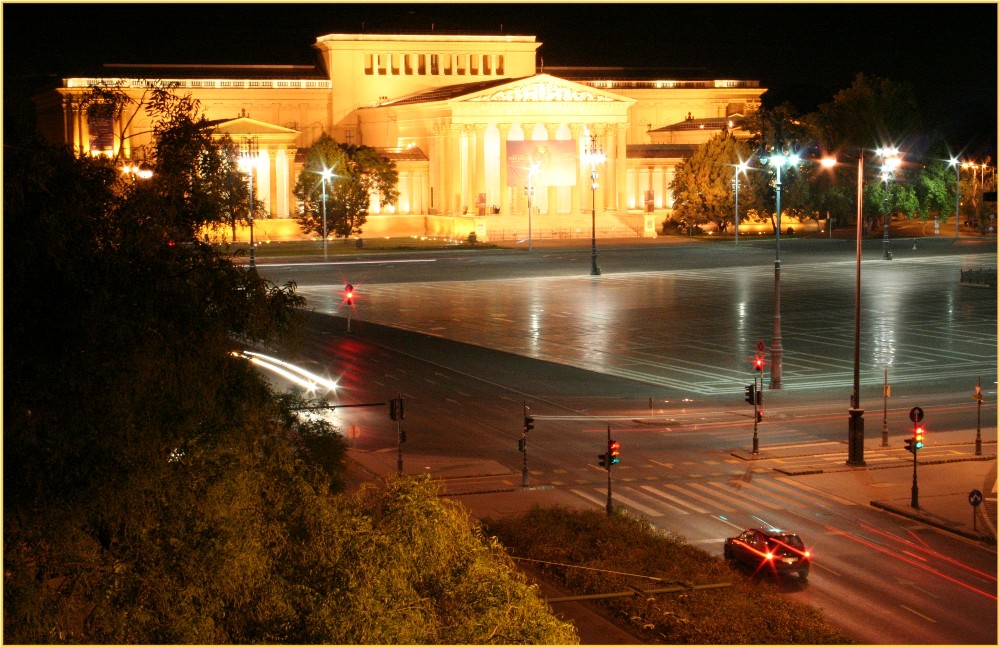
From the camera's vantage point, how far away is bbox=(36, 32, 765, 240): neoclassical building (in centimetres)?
13512

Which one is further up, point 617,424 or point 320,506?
point 320,506

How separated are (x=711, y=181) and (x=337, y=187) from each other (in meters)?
36.7

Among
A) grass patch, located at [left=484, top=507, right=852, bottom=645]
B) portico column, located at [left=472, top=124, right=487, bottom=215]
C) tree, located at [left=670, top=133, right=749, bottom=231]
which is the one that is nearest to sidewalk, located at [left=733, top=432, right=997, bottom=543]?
grass patch, located at [left=484, top=507, right=852, bottom=645]

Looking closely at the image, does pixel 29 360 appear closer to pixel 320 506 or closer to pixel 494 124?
pixel 320 506

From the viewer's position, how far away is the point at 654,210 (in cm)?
14288

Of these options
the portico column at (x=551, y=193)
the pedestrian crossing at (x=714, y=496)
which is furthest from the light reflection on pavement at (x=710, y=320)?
the portico column at (x=551, y=193)

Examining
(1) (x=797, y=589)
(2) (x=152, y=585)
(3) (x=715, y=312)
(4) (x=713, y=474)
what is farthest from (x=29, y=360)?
(3) (x=715, y=312)

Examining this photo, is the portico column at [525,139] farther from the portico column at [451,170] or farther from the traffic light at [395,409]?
the traffic light at [395,409]

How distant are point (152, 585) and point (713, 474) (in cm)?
2317

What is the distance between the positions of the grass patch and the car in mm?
366

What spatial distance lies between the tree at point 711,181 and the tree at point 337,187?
98.4 ft

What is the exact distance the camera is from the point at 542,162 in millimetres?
135375

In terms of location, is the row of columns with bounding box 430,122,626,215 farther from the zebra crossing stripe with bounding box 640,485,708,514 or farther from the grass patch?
the grass patch

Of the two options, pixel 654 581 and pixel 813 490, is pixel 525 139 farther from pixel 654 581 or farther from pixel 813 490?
pixel 654 581
